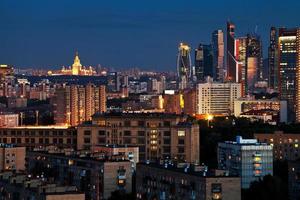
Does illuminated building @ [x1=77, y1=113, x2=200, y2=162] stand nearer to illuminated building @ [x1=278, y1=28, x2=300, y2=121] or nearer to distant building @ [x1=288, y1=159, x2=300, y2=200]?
distant building @ [x1=288, y1=159, x2=300, y2=200]

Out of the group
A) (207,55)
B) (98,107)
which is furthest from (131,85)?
(98,107)

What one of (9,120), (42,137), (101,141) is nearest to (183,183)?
(101,141)

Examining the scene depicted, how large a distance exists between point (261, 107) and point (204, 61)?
30455mm

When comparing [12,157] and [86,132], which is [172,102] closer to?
[86,132]

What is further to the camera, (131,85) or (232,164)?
(131,85)

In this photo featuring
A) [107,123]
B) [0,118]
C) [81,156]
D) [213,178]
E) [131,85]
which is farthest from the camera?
[131,85]

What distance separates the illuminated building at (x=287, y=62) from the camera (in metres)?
78.4

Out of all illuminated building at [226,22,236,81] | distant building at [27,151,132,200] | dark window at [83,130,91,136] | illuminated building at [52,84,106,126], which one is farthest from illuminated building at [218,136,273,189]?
illuminated building at [226,22,236,81]

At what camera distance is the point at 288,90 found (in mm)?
78750

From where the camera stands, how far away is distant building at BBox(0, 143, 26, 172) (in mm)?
28828

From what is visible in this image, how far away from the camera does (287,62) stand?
81938 millimetres

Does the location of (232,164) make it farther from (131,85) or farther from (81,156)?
(131,85)

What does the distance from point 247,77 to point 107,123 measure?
2766 inches

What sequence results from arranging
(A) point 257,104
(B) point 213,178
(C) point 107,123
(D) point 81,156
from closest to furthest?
(B) point 213,178 < (D) point 81,156 < (C) point 107,123 < (A) point 257,104
